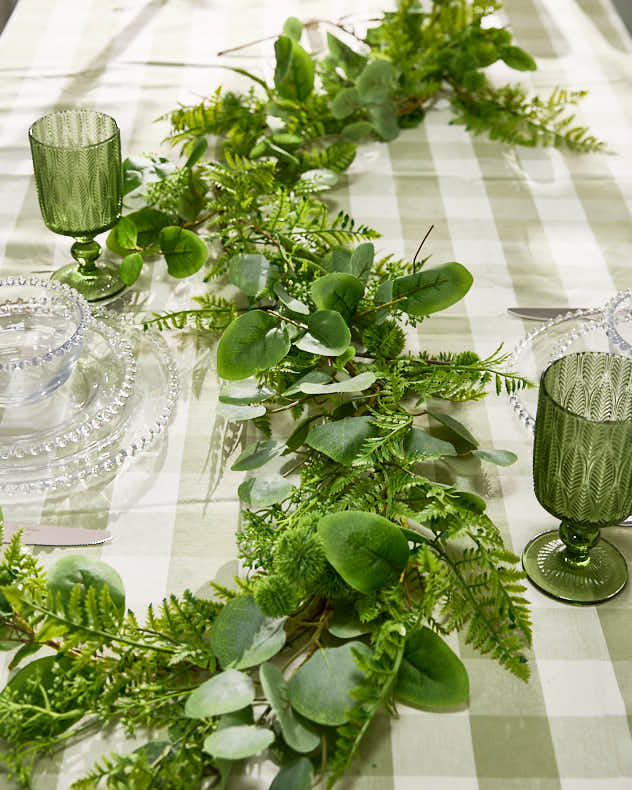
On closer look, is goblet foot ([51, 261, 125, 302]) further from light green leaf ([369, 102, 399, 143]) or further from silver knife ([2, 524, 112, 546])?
light green leaf ([369, 102, 399, 143])

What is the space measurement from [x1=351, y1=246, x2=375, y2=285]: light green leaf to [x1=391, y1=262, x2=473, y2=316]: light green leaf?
0.14 ft

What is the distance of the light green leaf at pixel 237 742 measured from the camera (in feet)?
1.63

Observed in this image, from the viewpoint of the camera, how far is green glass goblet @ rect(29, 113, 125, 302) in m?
0.86

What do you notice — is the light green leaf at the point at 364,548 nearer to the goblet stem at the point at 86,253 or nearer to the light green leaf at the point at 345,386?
the light green leaf at the point at 345,386

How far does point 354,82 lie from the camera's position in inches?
47.4

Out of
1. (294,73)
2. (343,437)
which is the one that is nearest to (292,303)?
(343,437)

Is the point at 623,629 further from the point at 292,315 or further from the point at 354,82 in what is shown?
the point at 354,82

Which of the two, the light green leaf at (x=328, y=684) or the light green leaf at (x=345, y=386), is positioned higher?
the light green leaf at (x=345, y=386)

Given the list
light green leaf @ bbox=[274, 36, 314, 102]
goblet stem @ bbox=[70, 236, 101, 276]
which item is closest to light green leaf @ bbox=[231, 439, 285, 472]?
goblet stem @ bbox=[70, 236, 101, 276]

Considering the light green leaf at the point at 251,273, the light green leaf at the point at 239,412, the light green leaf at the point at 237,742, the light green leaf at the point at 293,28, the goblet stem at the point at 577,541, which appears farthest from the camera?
the light green leaf at the point at 293,28

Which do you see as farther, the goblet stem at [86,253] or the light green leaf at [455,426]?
the goblet stem at [86,253]

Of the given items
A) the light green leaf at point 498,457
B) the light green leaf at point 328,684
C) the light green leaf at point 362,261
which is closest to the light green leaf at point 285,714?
the light green leaf at point 328,684

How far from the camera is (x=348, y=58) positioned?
120 cm

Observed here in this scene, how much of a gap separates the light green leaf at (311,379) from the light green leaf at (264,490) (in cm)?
8
